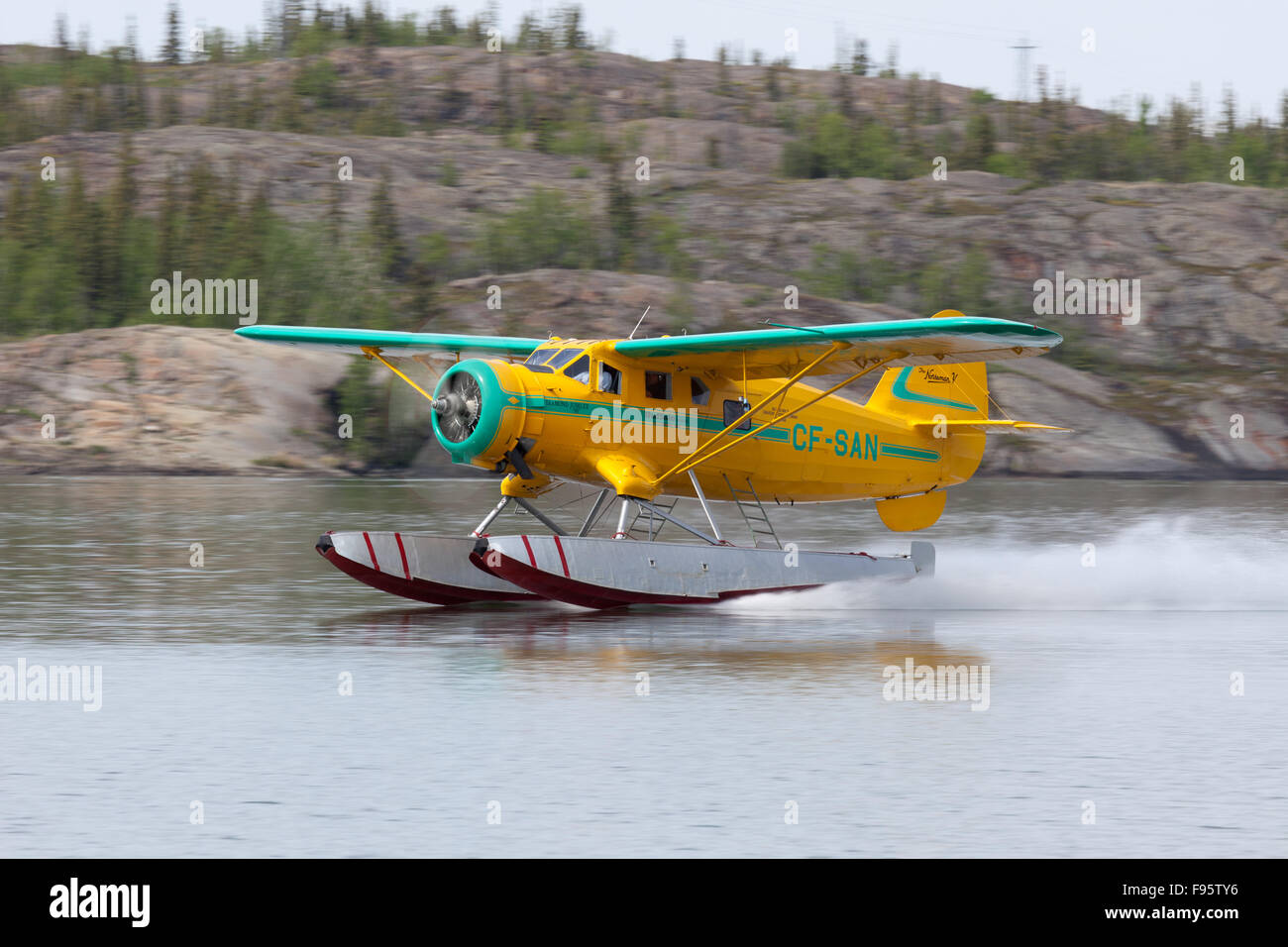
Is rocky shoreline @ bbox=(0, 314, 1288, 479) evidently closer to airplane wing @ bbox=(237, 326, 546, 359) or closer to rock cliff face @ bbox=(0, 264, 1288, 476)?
rock cliff face @ bbox=(0, 264, 1288, 476)

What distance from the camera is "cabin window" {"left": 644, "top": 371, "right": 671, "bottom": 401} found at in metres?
16.2

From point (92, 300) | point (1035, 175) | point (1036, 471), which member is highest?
point (1035, 175)

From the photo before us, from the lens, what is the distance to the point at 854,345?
15.6 metres

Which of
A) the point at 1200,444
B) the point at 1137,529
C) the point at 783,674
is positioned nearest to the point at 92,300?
the point at 1200,444

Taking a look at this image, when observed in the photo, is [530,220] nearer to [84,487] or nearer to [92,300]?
[92,300]

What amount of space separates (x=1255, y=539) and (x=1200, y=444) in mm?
29913

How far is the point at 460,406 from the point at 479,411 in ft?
0.70

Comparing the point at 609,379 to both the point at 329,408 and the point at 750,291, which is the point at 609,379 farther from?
the point at 750,291

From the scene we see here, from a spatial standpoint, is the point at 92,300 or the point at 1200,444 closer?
the point at 1200,444

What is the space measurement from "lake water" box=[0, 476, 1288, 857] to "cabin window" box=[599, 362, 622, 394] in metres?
2.21

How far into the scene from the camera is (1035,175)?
299 feet

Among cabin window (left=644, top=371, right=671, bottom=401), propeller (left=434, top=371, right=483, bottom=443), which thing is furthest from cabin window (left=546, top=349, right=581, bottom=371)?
propeller (left=434, top=371, right=483, bottom=443)

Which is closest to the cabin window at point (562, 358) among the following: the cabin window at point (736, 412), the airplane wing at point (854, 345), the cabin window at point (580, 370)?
the cabin window at point (580, 370)

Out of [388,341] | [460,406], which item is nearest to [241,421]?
[388,341]
